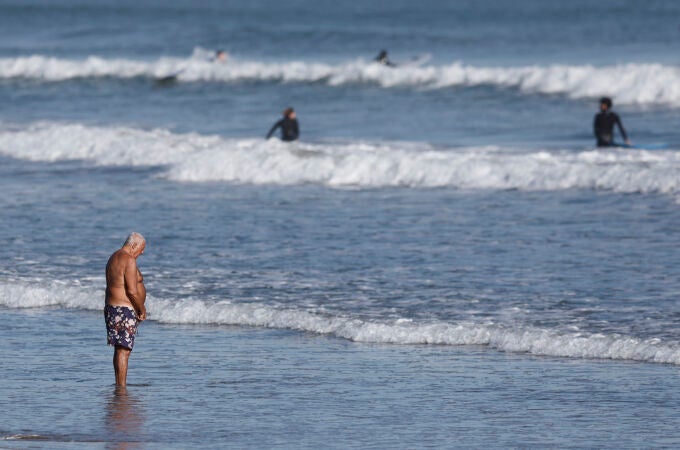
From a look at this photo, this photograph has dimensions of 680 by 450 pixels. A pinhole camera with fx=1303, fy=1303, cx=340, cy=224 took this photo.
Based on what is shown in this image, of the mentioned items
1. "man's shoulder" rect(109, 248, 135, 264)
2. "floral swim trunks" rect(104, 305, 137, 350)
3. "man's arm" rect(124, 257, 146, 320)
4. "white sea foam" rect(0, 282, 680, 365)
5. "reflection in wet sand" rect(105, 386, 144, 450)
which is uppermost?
"man's shoulder" rect(109, 248, 135, 264)

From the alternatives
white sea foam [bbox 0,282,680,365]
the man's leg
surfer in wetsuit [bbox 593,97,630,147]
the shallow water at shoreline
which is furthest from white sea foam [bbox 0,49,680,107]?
the man's leg

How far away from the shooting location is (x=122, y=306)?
1119 cm

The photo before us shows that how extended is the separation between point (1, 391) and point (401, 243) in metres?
8.19

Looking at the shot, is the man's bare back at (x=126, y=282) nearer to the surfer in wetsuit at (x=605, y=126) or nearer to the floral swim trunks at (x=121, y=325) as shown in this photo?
the floral swim trunks at (x=121, y=325)

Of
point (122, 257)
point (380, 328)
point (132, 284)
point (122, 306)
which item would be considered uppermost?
point (122, 257)

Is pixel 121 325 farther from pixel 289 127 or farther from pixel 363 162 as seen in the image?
pixel 289 127

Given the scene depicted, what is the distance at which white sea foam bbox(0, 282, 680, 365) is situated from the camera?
12.4 meters

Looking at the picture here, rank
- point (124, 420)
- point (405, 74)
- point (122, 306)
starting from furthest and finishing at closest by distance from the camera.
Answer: point (405, 74) → point (122, 306) → point (124, 420)

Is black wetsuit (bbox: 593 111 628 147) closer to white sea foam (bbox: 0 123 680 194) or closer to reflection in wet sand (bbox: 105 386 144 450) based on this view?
white sea foam (bbox: 0 123 680 194)

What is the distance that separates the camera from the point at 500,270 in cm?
1630

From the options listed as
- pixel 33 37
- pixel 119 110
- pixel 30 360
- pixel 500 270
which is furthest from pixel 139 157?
pixel 33 37

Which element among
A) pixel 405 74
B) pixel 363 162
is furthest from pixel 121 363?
pixel 405 74

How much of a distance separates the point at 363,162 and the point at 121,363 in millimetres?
14592

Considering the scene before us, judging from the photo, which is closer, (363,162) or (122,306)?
(122,306)
